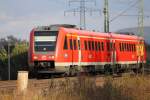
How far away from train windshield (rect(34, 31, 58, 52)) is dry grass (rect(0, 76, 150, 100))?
1199cm

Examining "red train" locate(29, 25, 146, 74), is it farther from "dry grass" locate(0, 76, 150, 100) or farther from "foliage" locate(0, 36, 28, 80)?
"dry grass" locate(0, 76, 150, 100)

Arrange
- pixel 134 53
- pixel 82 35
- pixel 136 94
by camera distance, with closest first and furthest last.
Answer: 1. pixel 136 94
2. pixel 82 35
3. pixel 134 53

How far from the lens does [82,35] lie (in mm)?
37094

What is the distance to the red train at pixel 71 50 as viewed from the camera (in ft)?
112

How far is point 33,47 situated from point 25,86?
626 inches

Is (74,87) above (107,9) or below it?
below

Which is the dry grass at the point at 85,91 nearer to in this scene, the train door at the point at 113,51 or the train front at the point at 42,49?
the train front at the point at 42,49

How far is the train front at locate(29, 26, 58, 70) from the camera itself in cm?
3394

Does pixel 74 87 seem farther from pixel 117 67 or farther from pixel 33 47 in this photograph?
pixel 117 67

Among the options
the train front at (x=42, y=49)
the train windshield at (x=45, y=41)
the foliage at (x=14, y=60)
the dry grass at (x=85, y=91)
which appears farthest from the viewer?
the foliage at (x=14, y=60)

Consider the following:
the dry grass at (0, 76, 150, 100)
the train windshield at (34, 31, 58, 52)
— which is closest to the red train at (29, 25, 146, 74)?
the train windshield at (34, 31, 58, 52)

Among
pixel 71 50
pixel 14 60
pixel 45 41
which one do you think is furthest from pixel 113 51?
pixel 45 41

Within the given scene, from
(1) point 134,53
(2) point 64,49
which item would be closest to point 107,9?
(1) point 134,53

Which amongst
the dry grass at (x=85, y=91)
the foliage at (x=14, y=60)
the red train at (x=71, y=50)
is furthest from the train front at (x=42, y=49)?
the dry grass at (x=85, y=91)
